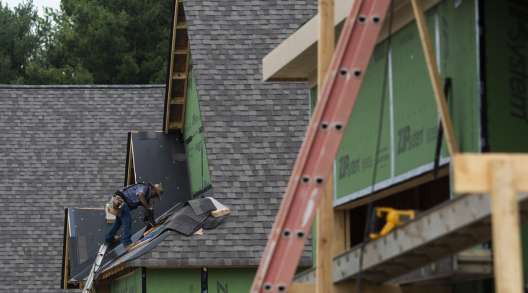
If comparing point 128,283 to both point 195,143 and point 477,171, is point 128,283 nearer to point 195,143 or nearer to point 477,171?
point 195,143

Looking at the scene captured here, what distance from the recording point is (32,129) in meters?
36.7

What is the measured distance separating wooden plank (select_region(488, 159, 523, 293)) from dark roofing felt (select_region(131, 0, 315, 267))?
17.0 meters

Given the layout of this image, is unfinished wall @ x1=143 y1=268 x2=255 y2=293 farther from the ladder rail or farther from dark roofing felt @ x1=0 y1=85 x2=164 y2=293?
dark roofing felt @ x1=0 y1=85 x2=164 y2=293

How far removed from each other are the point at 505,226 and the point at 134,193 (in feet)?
65.6

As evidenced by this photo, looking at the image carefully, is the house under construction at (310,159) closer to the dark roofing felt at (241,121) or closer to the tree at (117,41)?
the dark roofing felt at (241,121)

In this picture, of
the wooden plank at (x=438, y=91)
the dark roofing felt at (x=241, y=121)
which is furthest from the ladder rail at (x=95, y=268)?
the wooden plank at (x=438, y=91)

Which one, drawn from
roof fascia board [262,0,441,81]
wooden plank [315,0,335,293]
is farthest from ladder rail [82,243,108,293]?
wooden plank [315,0,335,293]

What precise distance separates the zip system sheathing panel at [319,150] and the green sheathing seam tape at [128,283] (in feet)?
43.9

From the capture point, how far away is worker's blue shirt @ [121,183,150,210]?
86.3 ft

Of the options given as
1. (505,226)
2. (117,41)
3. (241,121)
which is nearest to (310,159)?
(505,226)

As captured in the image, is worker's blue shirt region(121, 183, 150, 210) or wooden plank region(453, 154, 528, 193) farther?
worker's blue shirt region(121, 183, 150, 210)

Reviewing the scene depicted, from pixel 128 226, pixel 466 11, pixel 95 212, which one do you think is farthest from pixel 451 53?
pixel 95 212

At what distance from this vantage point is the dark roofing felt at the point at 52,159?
110ft

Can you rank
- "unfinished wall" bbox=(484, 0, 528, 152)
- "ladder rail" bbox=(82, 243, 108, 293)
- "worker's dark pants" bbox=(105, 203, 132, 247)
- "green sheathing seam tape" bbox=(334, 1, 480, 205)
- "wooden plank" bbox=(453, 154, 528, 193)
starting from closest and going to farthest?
"wooden plank" bbox=(453, 154, 528, 193), "unfinished wall" bbox=(484, 0, 528, 152), "green sheathing seam tape" bbox=(334, 1, 480, 205), "worker's dark pants" bbox=(105, 203, 132, 247), "ladder rail" bbox=(82, 243, 108, 293)
